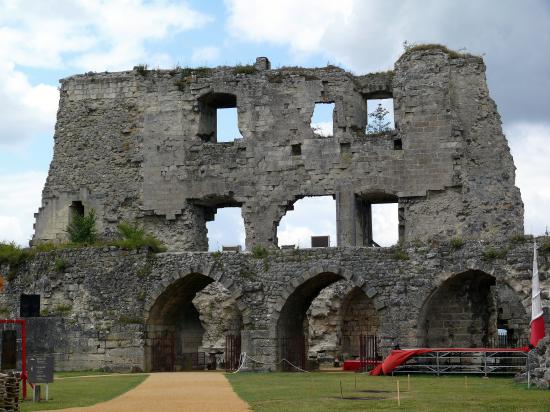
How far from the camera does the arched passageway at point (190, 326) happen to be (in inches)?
1325

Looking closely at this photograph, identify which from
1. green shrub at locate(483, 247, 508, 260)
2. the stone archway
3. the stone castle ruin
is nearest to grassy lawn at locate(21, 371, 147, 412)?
the stone castle ruin

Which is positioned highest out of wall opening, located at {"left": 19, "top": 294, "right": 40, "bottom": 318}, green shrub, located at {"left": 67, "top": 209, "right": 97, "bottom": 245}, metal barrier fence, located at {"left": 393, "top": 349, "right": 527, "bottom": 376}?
green shrub, located at {"left": 67, "top": 209, "right": 97, "bottom": 245}

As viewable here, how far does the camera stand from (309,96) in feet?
129

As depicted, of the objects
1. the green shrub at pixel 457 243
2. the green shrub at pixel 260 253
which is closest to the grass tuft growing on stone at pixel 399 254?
the green shrub at pixel 457 243

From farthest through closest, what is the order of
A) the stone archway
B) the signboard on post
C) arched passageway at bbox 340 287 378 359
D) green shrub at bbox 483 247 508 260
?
1. arched passageway at bbox 340 287 378 359
2. the stone archway
3. green shrub at bbox 483 247 508 260
4. the signboard on post

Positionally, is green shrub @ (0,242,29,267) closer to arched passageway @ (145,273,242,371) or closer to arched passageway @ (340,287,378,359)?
arched passageway @ (145,273,242,371)

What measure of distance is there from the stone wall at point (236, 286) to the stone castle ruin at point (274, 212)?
45 mm

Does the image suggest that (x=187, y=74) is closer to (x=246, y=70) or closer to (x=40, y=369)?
(x=246, y=70)

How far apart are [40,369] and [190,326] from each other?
20.7m

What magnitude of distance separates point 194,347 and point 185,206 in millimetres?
5746

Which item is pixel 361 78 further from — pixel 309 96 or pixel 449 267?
pixel 449 267

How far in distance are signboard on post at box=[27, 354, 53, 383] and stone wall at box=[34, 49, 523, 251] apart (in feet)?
59.8

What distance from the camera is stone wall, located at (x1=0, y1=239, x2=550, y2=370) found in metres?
31.0

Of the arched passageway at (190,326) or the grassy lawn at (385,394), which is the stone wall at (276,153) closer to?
the arched passageway at (190,326)
